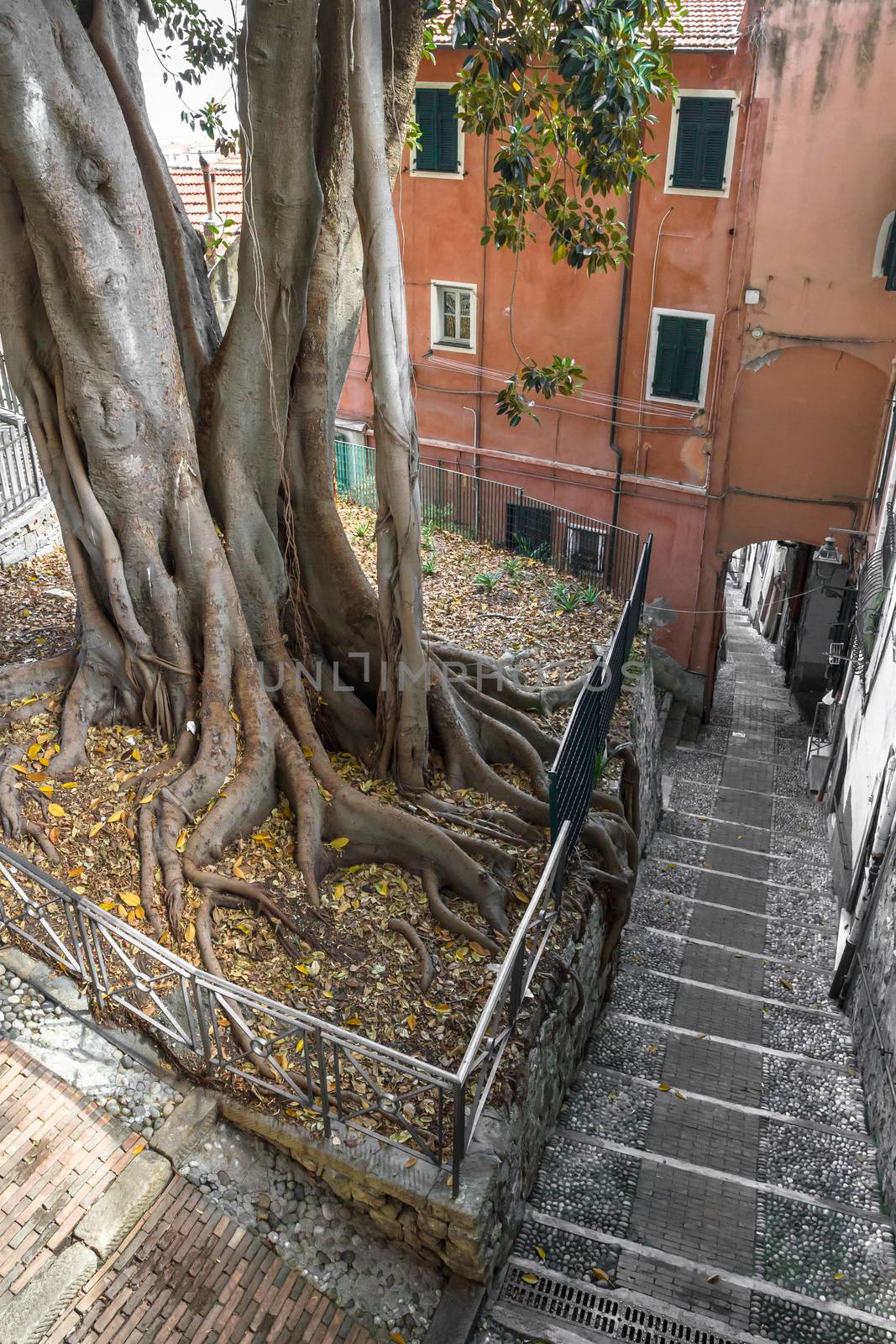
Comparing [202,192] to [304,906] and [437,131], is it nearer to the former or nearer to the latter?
[437,131]

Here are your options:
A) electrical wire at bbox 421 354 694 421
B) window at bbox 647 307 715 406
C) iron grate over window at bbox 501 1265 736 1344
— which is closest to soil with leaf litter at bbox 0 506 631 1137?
iron grate over window at bbox 501 1265 736 1344

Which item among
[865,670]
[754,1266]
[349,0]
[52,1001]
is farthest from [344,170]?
[865,670]

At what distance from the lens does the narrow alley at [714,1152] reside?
19.3ft

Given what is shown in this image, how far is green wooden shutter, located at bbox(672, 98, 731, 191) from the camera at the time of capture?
15.5m

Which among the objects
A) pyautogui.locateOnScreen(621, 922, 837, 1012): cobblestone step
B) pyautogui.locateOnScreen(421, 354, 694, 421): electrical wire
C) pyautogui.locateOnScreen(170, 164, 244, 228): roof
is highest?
pyautogui.locateOnScreen(170, 164, 244, 228): roof

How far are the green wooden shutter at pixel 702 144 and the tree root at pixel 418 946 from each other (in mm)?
13759

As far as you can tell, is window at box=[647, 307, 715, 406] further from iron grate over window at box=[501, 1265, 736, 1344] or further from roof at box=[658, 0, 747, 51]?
iron grate over window at box=[501, 1265, 736, 1344]

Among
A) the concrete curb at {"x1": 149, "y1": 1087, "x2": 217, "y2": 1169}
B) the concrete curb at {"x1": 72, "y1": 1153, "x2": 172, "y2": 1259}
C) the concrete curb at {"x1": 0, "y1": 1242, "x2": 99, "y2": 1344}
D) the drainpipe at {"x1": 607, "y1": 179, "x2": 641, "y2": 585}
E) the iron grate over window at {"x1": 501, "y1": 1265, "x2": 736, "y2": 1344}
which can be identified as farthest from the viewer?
the drainpipe at {"x1": 607, "y1": 179, "x2": 641, "y2": 585}

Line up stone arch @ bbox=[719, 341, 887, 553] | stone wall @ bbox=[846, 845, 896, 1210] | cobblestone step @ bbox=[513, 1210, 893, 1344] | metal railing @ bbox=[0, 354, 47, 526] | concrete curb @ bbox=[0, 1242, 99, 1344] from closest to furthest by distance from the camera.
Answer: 1. concrete curb @ bbox=[0, 1242, 99, 1344]
2. cobblestone step @ bbox=[513, 1210, 893, 1344]
3. stone wall @ bbox=[846, 845, 896, 1210]
4. metal railing @ bbox=[0, 354, 47, 526]
5. stone arch @ bbox=[719, 341, 887, 553]

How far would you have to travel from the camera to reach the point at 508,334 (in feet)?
60.4

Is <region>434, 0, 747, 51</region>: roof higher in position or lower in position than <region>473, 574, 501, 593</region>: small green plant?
higher

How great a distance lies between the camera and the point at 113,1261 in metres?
5.07

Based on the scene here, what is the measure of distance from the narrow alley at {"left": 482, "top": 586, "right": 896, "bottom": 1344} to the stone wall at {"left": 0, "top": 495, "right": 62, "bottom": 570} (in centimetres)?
825

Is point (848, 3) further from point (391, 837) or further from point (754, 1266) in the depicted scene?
point (754, 1266)
